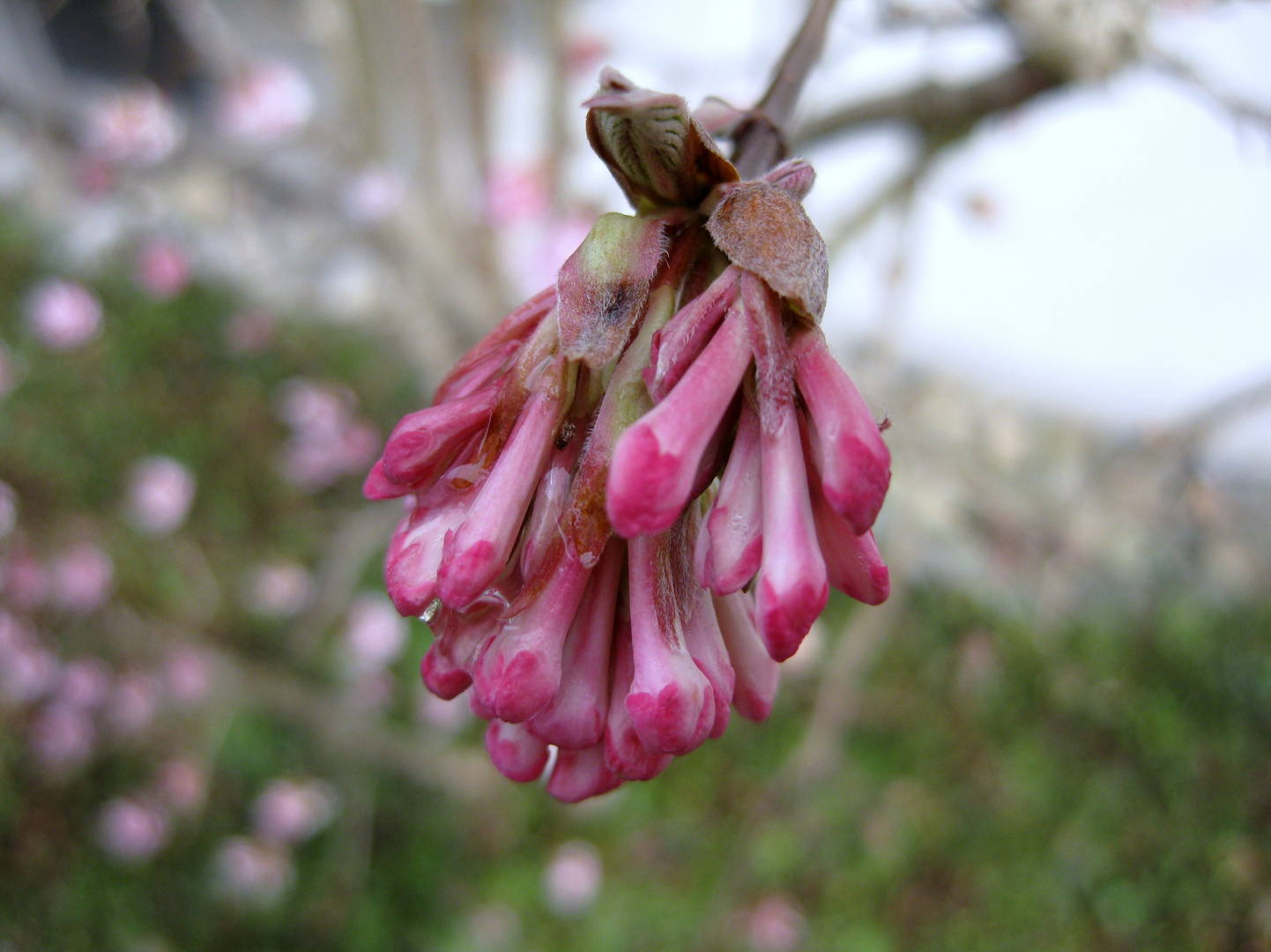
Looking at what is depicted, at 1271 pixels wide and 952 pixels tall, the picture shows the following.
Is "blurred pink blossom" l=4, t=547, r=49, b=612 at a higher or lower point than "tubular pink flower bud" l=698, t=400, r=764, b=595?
lower

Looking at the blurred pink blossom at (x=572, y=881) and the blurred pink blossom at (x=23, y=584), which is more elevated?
the blurred pink blossom at (x=23, y=584)

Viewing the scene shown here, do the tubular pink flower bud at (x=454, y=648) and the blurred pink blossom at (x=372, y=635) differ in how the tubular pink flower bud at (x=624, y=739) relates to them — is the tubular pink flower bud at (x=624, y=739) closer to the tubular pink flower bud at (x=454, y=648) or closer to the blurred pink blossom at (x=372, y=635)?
the tubular pink flower bud at (x=454, y=648)

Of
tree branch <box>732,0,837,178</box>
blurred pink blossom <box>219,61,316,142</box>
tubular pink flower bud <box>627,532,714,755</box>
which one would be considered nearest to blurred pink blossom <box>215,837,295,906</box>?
blurred pink blossom <box>219,61,316,142</box>

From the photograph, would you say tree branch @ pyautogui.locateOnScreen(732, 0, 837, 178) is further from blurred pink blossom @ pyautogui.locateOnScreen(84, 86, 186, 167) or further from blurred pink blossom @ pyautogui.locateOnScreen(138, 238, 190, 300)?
blurred pink blossom @ pyautogui.locateOnScreen(138, 238, 190, 300)

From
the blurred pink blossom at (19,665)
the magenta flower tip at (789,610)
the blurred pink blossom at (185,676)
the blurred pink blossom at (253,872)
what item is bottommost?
the blurred pink blossom at (253,872)

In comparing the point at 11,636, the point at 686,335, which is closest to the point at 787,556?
the point at 686,335

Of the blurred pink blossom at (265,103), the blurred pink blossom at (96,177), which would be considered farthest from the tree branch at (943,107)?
the blurred pink blossom at (96,177)
